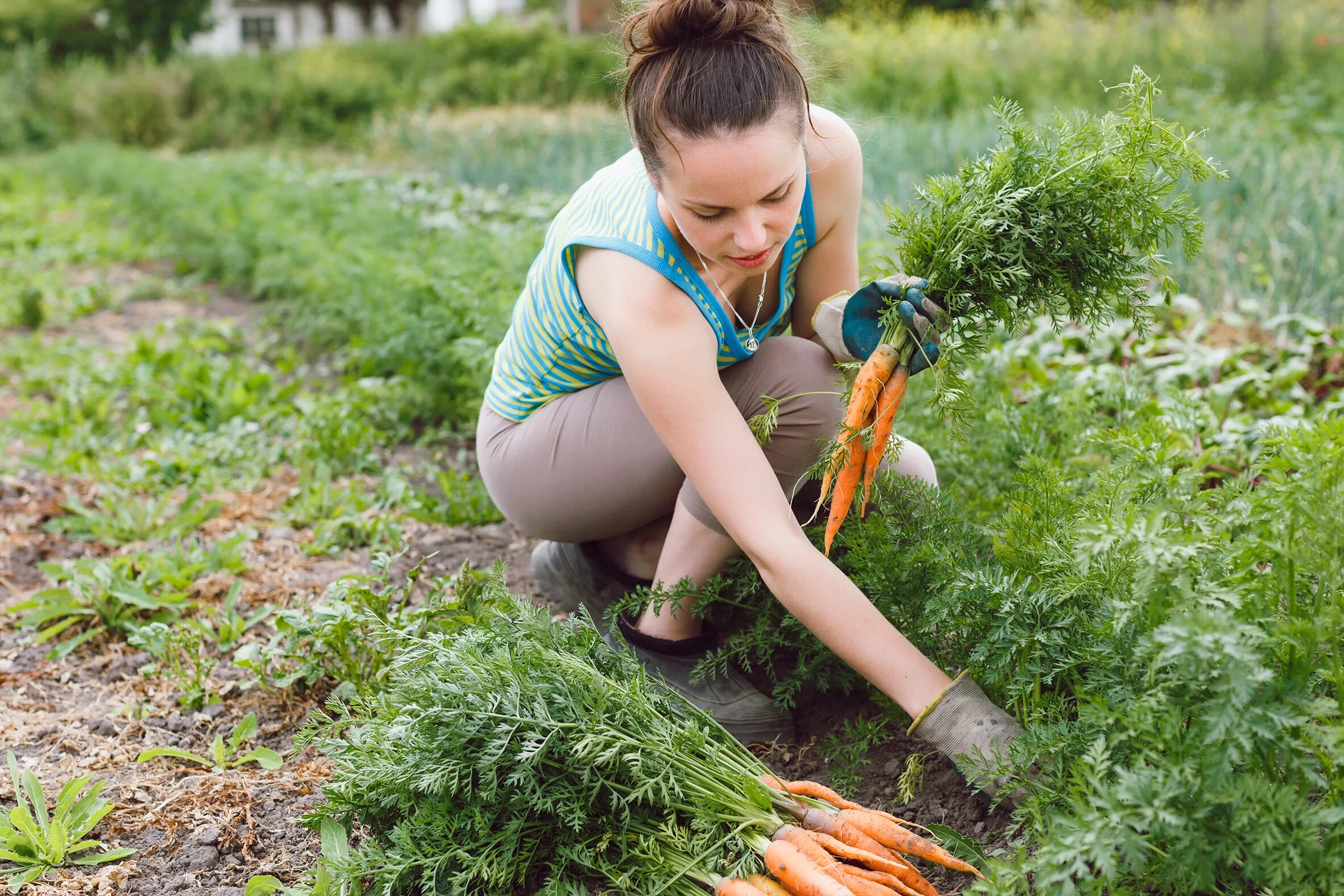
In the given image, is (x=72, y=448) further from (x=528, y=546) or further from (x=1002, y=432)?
(x=1002, y=432)

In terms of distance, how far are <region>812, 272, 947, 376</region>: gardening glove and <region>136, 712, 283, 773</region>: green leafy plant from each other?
4.71ft

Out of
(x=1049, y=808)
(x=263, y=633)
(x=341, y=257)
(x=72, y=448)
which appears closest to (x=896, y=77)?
(x=341, y=257)

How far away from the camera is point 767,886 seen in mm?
1643

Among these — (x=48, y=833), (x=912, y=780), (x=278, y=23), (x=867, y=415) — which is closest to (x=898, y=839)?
(x=912, y=780)

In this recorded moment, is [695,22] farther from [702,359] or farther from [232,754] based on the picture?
[232,754]

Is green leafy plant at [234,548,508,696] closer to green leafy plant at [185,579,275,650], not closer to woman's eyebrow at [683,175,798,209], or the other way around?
green leafy plant at [185,579,275,650]

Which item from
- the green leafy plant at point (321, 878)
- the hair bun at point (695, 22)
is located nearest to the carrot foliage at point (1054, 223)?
the hair bun at point (695, 22)

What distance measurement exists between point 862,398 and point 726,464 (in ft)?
0.92

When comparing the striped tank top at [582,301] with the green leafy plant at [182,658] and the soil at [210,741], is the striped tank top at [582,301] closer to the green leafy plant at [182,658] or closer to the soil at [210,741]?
the soil at [210,741]

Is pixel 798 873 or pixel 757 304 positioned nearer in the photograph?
pixel 798 873

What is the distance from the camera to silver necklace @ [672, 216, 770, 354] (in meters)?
2.07

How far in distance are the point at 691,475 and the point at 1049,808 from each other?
805 mm

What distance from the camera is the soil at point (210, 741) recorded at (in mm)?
1947

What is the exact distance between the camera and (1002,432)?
261 centimetres
